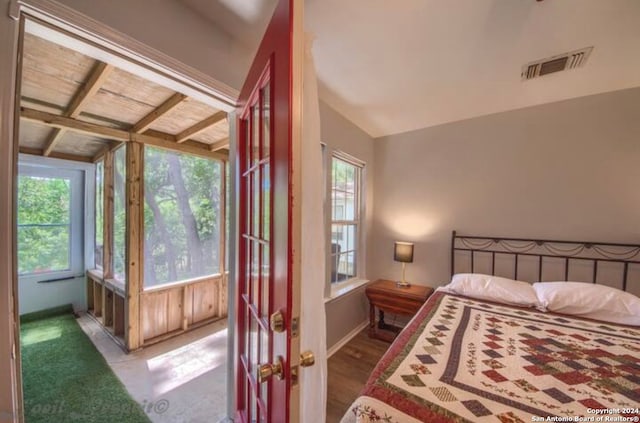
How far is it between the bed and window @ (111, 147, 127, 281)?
3080 millimetres

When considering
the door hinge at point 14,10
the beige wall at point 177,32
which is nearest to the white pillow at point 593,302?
the beige wall at point 177,32

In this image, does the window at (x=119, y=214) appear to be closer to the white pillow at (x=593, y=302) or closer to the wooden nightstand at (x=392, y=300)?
the wooden nightstand at (x=392, y=300)

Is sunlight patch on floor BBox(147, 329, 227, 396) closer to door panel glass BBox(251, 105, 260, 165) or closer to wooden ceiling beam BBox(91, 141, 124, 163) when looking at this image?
door panel glass BBox(251, 105, 260, 165)

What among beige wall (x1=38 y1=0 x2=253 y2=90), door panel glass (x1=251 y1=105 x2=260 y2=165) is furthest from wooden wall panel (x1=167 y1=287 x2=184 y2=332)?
beige wall (x1=38 y1=0 x2=253 y2=90)

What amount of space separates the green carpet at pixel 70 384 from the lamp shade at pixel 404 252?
8.36 ft

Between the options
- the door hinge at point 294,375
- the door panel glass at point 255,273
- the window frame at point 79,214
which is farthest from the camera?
the window frame at point 79,214

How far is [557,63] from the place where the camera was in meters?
1.65

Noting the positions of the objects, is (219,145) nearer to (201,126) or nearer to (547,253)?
(201,126)

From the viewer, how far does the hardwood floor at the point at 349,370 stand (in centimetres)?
170

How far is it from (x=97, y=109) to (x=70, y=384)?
2391 mm

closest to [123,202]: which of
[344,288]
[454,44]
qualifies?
[344,288]

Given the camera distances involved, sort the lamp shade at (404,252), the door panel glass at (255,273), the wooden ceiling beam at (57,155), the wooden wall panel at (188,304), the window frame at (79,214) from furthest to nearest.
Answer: the window frame at (79,214), the wooden ceiling beam at (57,155), the wooden wall panel at (188,304), the lamp shade at (404,252), the door panel glass at (255,273)

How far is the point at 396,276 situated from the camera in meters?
2.97

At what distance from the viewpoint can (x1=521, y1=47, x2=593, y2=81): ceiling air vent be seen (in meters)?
1.54
